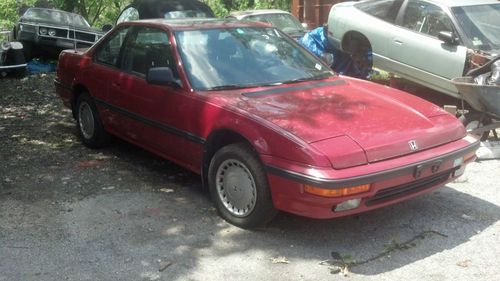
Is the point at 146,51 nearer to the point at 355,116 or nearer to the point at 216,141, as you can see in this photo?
the point at 216,141

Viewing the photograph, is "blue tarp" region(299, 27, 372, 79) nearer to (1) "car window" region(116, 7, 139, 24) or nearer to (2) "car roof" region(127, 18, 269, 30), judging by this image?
(2) "car roof" region(127, 18, 269, 30)

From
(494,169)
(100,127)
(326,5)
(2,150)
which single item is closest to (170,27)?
(100,127)

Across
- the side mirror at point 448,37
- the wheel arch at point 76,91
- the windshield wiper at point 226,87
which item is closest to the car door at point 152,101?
the windshield wiper at point 226,87

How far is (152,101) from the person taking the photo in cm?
529

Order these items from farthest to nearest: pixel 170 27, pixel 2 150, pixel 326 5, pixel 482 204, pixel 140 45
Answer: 1. pixel 326 5
2. pixel 2 150
3. pixel 140 45
4. pixel 170 27
5. pixel 482 204

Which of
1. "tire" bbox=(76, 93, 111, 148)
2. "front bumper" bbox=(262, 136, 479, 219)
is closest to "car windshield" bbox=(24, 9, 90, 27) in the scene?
"tire" bbox=(76, 93, 111, 148)

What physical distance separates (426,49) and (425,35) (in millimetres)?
259

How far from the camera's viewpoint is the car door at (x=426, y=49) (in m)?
7.43

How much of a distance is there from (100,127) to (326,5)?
13.3 metres

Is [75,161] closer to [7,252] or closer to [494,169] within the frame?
[7,252]

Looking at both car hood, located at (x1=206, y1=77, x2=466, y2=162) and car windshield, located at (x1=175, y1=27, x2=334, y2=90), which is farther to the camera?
car windshield, located at (x1=175, y1=27, x2=334, y2=90)

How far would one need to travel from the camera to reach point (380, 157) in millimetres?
3959

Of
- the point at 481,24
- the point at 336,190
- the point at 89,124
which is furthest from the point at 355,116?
the point at 481,24

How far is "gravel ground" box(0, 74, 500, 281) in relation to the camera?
12.5 feet
